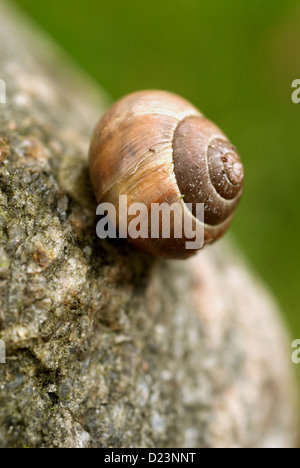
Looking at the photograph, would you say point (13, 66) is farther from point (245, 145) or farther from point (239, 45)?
point (239, 45)

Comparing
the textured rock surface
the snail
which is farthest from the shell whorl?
the textured rock surface

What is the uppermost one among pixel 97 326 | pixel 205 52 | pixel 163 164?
pixel 205 52

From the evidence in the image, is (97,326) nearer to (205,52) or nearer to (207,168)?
(207,168)

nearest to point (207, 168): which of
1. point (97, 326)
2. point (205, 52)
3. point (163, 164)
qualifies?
point (163, 164)

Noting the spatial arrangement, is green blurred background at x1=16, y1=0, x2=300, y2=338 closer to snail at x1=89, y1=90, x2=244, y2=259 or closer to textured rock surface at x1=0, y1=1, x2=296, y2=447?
textured rock surface at x1=0, y1=1, x2=296, y2=447

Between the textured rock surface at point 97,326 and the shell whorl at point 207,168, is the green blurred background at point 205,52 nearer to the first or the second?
the textured rock surface at point 97,326
